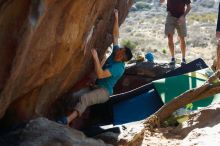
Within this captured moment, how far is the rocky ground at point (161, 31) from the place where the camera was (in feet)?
118

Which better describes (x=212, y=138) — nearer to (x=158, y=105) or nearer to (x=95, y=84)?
(x=95, y=84)

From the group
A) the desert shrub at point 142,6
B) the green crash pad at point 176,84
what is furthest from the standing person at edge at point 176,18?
the desert shrub at point 142,6

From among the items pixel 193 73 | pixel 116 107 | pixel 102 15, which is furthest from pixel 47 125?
pixel 193 73

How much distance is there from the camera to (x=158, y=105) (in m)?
12.3

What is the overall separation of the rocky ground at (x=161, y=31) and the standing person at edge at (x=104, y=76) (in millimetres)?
17520

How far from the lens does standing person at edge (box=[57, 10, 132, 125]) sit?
391 inches

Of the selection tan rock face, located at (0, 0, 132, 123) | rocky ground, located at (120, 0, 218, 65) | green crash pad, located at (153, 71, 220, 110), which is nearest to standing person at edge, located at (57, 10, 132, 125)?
tan rock face, located at (0, 0, 132, 123)

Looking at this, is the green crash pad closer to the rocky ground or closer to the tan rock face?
the tan rock face

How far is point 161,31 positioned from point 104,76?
1464 inches

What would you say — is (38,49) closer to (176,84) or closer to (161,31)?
(176,84)

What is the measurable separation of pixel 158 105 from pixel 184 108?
29.1 inches

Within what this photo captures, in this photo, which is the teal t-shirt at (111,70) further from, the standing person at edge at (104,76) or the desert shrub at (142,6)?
the desert shrub at (142,6)

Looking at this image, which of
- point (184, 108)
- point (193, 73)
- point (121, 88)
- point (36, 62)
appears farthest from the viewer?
point (121, 88)

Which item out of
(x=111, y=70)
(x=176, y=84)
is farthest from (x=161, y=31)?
(x=111, y=70)
